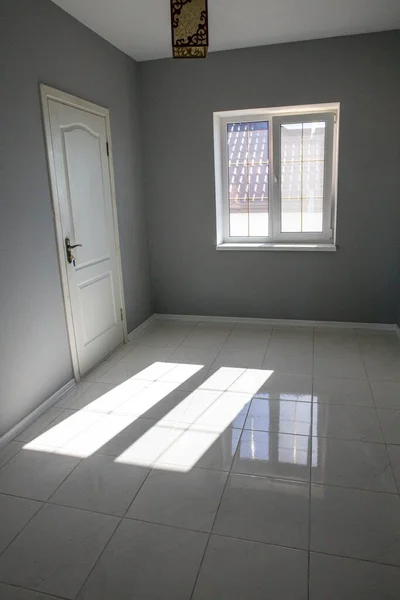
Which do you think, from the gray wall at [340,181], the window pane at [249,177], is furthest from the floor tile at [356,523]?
the window pane at [249,177]

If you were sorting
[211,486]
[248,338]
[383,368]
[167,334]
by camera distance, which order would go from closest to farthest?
[211,486]
[383,368]
[248,338]
[167,334]

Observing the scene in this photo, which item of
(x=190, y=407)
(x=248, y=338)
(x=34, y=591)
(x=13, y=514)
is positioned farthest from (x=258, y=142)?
(x=34, y=591)

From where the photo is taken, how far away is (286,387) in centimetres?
304

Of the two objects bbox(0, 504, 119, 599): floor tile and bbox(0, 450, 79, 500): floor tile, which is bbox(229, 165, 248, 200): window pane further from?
bbox(0, 504, 119, 599): floor tile

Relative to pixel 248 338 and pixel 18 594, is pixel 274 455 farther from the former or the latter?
pixel 248 338

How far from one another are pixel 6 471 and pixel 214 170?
124 inches

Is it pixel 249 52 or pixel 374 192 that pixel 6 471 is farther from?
pixel 249 52

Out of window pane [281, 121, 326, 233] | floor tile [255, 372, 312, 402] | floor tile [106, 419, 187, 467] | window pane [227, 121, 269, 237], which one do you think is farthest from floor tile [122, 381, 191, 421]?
window pane [281, 121, 326, 233]

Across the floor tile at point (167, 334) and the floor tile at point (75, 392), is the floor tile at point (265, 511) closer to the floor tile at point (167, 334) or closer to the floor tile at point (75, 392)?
the floor tile at point (75, 392)

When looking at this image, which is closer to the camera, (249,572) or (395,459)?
(249,572)

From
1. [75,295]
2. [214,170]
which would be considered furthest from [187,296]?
[75,295]

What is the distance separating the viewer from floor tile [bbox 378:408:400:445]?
2.38m

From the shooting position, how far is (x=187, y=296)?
15.1 ft

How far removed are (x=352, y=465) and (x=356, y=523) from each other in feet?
1.31
